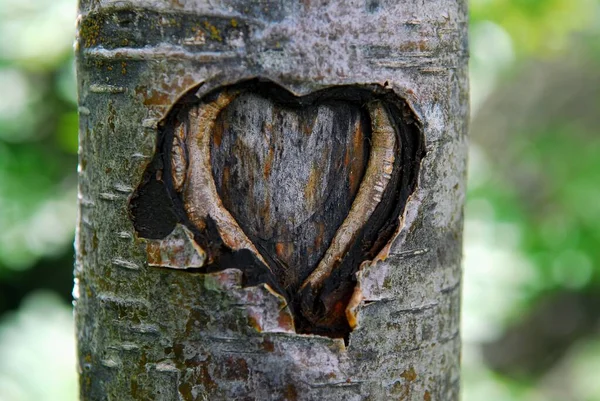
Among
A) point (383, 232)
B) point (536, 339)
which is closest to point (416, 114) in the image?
point (383, 232)

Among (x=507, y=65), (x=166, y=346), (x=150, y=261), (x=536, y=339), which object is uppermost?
(x=507, y=65)

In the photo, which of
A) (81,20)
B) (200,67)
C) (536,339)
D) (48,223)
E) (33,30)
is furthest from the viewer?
(536,339)

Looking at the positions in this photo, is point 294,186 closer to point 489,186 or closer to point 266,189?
point 266,189

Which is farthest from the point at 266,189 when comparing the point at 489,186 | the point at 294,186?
the point at 489,186

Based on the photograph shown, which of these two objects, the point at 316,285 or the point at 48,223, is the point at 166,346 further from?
the point at 48,223

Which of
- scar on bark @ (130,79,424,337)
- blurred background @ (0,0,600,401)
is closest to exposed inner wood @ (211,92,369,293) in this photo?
scar on bark @ (130,79,424,337)

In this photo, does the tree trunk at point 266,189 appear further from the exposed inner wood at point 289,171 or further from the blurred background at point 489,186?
the blurred background at point 489,186
